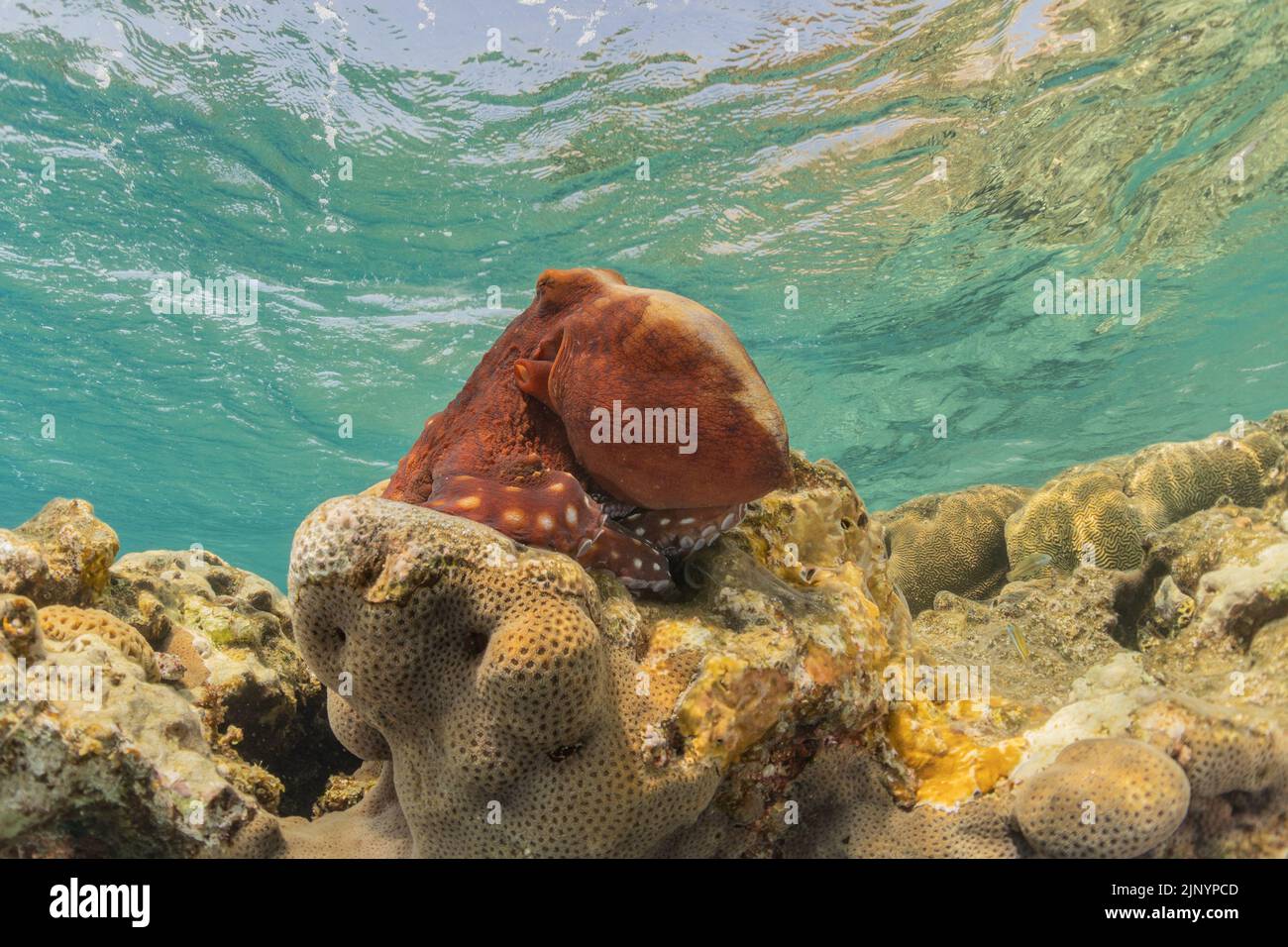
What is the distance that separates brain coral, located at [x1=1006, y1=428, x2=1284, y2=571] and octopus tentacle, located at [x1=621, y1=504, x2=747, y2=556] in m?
5.44

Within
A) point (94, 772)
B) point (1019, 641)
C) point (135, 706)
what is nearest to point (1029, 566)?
point (1019, 641)

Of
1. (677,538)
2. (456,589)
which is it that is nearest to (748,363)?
(677,538)

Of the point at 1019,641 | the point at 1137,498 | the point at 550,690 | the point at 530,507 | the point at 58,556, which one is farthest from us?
the point at 1137,498

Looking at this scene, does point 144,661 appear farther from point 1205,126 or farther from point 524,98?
point 1205,126

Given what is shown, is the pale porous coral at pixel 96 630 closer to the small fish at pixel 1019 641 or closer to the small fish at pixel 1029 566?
the small fish at pixel 1019 641

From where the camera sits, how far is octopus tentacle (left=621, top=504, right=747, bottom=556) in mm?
2502

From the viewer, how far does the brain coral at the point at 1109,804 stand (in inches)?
79.1

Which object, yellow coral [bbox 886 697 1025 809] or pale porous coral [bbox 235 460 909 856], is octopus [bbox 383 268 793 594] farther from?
yellow coral [bbox 886 697 1025 809]

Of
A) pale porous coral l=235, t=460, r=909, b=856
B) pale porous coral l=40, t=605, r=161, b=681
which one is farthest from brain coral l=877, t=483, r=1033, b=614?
pale porous coral l=40, t=605, r=161, b=681

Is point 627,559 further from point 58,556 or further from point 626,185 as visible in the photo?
point 626,185

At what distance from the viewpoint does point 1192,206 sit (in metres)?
13.1

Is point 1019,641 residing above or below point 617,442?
below

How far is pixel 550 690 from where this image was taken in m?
1.71

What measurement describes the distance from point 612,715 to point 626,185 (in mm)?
10902
